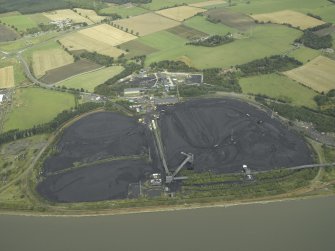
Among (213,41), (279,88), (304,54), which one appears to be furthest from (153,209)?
(213,41)

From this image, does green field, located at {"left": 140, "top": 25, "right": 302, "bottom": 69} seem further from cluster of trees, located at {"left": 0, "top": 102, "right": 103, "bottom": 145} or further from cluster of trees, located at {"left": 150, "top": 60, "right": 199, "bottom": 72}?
cluster of trees, located at {"left": 0, "top": 102, "right": 103, "bottom": 145}

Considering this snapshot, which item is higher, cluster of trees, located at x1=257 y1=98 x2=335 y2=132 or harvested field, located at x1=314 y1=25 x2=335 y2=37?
harvested field, located at x1=314 y1=25 x2=335 y2=37

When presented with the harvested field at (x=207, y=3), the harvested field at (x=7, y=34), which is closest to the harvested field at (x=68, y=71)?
the harvested field at (x=7, y=34)

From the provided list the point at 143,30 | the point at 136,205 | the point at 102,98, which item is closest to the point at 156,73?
the point at 102,98

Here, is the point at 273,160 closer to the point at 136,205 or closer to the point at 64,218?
the point at 136,205

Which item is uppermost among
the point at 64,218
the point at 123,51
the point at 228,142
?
the point at 123,51

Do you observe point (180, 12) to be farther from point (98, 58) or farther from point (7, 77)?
point (7, 77)

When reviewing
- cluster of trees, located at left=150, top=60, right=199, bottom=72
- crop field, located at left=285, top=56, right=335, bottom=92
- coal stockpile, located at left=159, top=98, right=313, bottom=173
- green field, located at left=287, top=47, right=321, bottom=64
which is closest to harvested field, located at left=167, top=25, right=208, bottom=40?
cluster of trees, located at left=150, top=60, right=199, bottom=72
